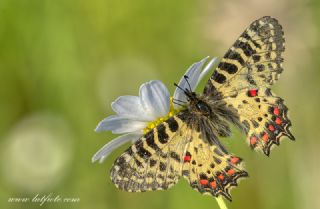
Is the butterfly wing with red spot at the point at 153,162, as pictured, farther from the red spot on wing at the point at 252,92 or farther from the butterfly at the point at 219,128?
the red spot on wing at the point at 252,92

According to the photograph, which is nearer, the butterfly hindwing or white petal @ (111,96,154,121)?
the butterfly hindwing

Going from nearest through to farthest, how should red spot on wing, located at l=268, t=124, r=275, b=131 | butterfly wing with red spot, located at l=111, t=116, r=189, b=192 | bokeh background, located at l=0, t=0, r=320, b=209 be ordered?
butterfly wing with red spot, located at l=111, t=116, r=189, b=192 < red spot on wing, located at l=268, t=124, r=275, b=131 < bokeh background, located at l=0, t=0, r=320, b=209

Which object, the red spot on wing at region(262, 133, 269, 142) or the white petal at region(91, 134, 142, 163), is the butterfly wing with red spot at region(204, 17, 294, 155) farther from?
the white petal at region(91, 134, 142, 163)

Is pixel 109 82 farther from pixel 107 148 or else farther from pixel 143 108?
pixel 107 148

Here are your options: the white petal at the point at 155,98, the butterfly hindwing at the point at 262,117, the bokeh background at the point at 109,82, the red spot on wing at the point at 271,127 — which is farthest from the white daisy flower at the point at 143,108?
the bokeh background at the point at 109,82

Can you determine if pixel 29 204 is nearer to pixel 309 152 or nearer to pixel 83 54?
pixel 83 54

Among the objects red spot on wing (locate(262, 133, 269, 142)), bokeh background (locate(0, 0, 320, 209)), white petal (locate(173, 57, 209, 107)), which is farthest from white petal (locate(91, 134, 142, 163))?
bokeh background (locate(0, 0, 320, 209))

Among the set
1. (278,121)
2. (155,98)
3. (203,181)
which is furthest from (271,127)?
(155,98)
